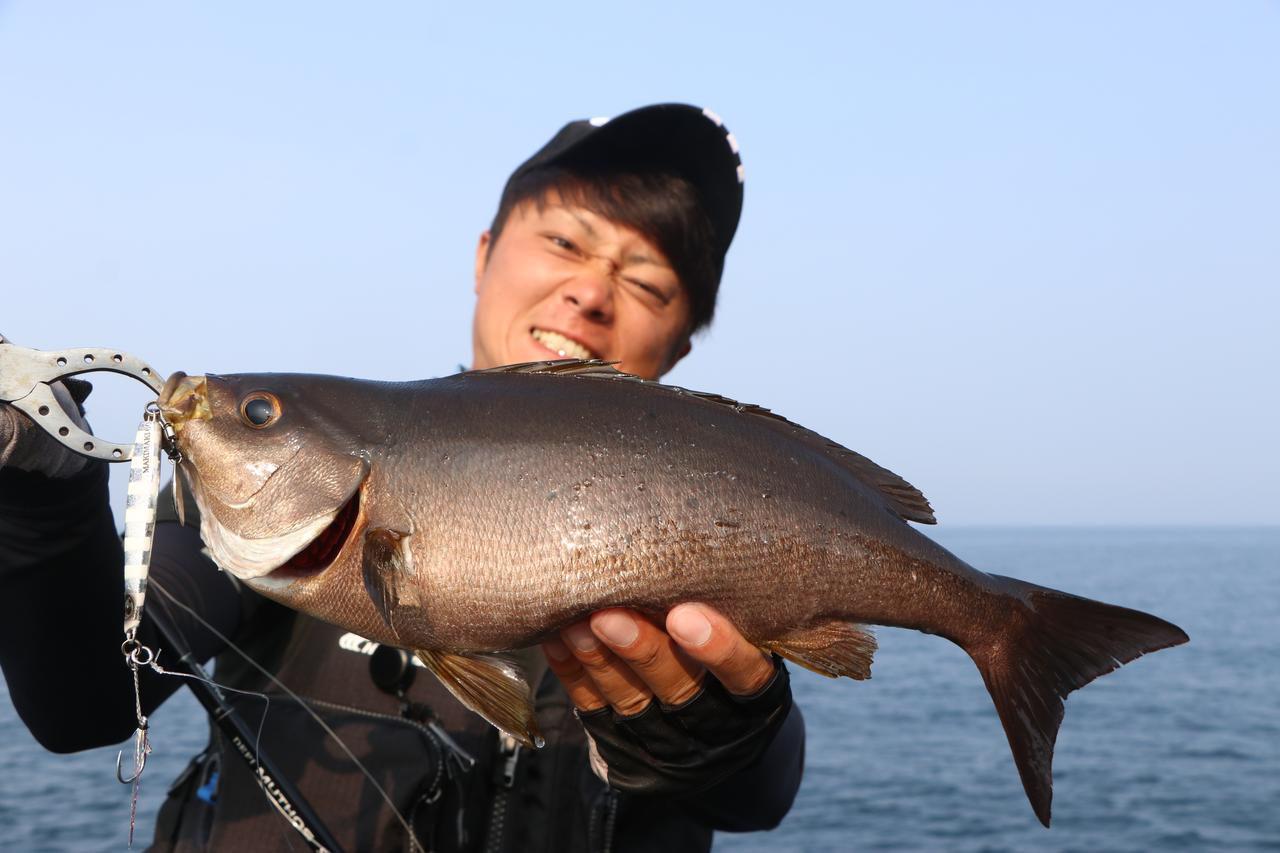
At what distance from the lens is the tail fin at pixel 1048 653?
287 centimetres

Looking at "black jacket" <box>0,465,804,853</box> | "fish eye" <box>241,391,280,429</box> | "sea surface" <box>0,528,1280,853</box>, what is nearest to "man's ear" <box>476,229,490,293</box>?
"black jacket" <box>0,465,804,853</box>

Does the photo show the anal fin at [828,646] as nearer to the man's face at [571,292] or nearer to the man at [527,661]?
the man at [527,661]

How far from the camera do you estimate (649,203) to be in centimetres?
469

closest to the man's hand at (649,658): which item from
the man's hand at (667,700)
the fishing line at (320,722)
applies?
the man's hand at (667,700)

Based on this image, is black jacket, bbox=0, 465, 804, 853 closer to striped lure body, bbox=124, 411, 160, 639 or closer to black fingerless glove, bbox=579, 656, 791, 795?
black fingerless glove, bbox=579, 656, 791, 795

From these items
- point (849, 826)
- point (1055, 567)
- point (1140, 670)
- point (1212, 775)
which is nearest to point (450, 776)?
point (849, 826)

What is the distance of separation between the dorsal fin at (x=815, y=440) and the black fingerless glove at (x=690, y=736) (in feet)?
2.02

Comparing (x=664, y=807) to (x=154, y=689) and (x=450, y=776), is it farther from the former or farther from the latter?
(x=154, y=689)

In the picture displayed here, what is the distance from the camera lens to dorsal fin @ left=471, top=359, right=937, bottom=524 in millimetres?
2900

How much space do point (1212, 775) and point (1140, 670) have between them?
1103cm

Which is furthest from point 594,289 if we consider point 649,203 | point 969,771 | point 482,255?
point 969,771

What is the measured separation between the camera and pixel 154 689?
3.59m

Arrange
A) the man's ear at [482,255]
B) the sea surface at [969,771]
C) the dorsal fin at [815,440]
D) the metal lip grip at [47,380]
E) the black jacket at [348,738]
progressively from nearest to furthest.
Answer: the metal lip grip at [47,380], the dorsal fin at [815,440], the black jacket at [348,738], the man's ear at [482,255], the sea surface at [969,771]

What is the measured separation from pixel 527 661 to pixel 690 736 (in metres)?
1.13
